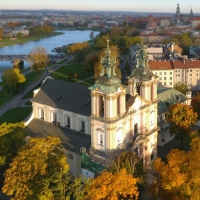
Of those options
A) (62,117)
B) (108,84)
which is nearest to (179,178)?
(108,84)

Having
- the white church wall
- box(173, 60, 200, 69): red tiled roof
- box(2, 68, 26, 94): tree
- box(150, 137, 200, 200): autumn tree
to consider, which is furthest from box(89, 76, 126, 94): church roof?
box(173, 60, 200, 69): red tiled roof

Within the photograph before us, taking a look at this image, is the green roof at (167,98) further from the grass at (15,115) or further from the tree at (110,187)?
the grass at (15,115)

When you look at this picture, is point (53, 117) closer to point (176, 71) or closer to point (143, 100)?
point (143, 100)

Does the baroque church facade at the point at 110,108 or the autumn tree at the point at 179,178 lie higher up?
the baroque church facade at the point at 110,108

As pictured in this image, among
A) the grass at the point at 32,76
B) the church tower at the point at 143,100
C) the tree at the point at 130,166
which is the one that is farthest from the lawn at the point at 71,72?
the tree at the point at 130,166

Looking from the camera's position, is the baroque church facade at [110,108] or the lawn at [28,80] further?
the lawn at [28,80]

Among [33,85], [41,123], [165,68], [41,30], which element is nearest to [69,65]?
[33,85]
